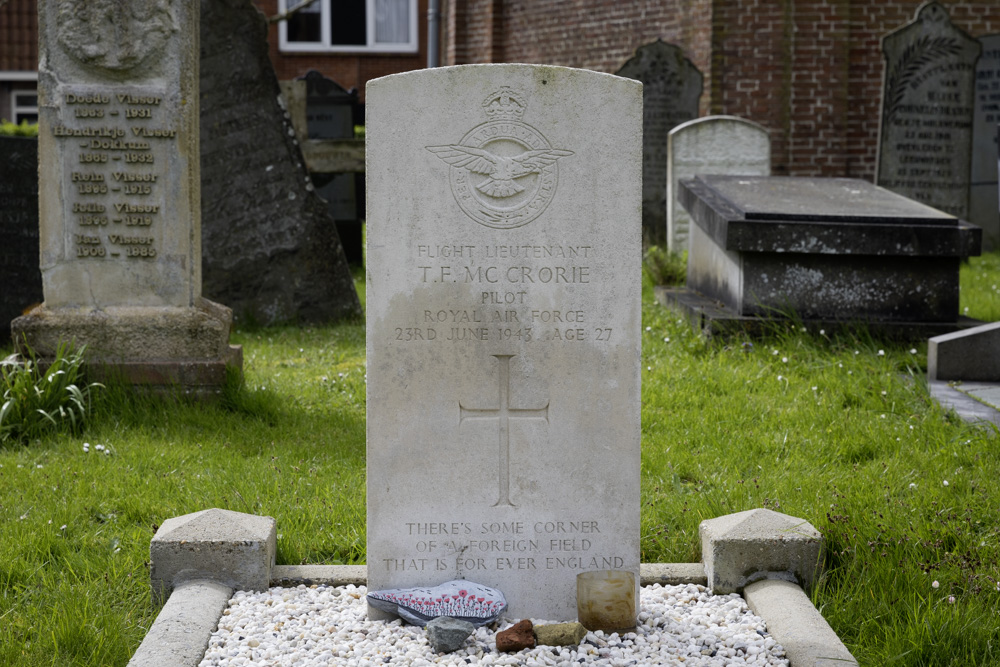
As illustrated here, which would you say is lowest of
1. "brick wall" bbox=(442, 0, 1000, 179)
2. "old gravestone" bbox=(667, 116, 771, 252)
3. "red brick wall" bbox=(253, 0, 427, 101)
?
"old gravestone" bbox=(667, 116, 771, 252)

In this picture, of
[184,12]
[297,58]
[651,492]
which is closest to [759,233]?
[651,492]

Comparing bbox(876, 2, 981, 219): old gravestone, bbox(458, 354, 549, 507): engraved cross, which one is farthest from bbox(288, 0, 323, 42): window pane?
bbox(458, 354, 549, 507): engraved cross

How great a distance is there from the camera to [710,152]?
35.1ft

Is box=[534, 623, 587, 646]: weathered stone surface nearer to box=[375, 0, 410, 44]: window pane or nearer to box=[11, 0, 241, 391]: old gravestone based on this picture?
box=[11, 0, 241, 391]: old gravestone

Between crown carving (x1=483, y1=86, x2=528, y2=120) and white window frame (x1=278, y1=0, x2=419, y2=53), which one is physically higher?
white window frame (x1=278, y1=0, x2=419, y2=53)

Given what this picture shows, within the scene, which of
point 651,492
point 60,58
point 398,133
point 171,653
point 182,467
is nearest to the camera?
point 171,653

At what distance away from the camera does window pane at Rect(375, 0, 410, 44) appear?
22.4m

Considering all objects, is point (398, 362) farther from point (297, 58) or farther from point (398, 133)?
point (297, 58)

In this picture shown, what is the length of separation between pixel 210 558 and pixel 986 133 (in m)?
11.4

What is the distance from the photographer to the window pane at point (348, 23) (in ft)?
72.6

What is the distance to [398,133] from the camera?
10.3ft

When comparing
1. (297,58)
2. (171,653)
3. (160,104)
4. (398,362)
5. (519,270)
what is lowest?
(171,653)

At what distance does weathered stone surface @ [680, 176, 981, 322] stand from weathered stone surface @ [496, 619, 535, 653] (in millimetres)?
4012

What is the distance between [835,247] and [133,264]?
4.06 m
